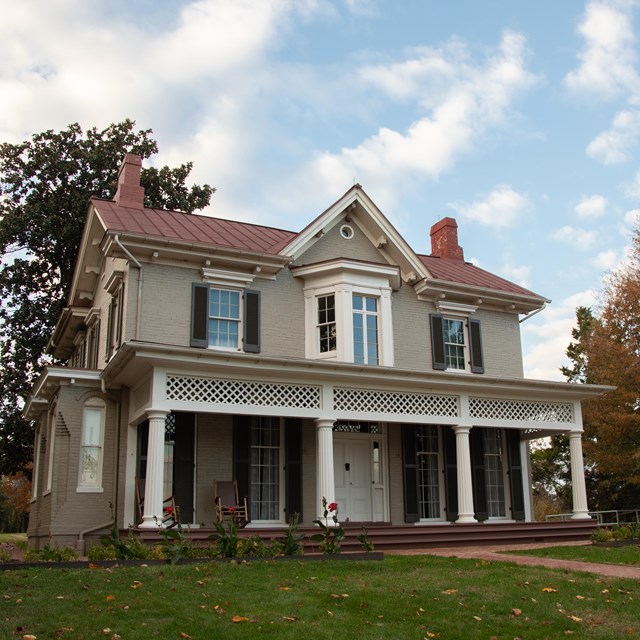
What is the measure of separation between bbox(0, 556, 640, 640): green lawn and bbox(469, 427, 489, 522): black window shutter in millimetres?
8447

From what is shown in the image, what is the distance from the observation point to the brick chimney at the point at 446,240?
77.8 ft

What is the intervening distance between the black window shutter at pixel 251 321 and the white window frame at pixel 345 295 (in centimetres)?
133

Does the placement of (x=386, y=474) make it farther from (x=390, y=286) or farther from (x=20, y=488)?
(x=20, y=488)

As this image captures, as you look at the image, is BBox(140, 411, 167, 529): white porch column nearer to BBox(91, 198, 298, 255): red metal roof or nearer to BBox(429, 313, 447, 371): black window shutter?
BBox(91, 198, 298, 255): red metal roof

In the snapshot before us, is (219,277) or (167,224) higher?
(167,224)

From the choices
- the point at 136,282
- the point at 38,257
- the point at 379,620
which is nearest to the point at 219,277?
the point at 136,282

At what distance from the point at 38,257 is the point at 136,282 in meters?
14.1

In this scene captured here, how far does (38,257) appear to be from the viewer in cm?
2894

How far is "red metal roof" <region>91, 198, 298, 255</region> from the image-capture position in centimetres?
1745

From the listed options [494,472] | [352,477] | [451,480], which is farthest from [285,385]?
[494,472]

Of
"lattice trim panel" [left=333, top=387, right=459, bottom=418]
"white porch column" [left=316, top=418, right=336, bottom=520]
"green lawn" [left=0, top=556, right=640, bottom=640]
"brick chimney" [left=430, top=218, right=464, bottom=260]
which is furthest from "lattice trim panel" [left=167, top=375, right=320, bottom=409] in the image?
"brick chimney" [left=430, top=218, right=464, bottom=260]

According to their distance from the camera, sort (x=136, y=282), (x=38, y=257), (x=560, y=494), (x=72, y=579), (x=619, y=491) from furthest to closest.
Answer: (x=560, y=494) < (x=619, y=491) < (x=38, y=257) < (x=136, y=282) < (x=72, y=579)

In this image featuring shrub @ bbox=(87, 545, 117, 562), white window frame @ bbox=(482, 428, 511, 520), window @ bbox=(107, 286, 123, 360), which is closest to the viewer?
shrub @ bbox=(87, 545, 117, 562)

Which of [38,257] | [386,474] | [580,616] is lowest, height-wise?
[580,616]
